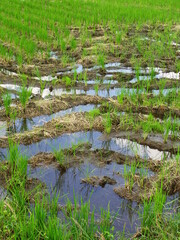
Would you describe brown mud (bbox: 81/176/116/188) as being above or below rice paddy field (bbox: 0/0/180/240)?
below

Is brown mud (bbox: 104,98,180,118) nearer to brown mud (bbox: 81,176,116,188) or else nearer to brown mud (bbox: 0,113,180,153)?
brown mud (bbox: 0,113,180,153)

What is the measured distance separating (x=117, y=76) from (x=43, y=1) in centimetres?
745

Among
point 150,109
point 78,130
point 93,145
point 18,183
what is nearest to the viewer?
point 18,183

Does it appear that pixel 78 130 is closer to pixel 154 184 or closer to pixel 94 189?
pixel 94 189

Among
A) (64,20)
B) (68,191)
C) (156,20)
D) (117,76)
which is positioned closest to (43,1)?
(64,20)

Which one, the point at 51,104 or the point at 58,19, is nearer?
the point at 51,104

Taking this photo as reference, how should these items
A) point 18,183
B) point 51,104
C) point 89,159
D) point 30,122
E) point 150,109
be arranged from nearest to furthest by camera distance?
1. point 18,183
2. point 89,159
3. point 30,122
4. point 150,109
5. point 51,104

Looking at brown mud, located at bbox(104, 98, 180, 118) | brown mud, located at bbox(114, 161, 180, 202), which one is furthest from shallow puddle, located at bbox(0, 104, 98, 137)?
brown mud, located at bbox(114, 161, 180, 202)

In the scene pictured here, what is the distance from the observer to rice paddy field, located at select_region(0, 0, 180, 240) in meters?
2.45

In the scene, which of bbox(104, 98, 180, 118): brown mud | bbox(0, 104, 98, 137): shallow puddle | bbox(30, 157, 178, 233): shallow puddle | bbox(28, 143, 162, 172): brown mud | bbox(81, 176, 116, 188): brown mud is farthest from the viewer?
bbox(104, 98, 180, 118): brown mud

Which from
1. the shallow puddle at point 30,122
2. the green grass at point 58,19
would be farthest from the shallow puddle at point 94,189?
the green grass at point 58,19

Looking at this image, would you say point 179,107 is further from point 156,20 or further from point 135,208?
point 156,20

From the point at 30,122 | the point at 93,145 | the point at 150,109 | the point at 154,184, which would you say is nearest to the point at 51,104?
the point at 30,122

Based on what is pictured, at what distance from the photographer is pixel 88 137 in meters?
3.86
